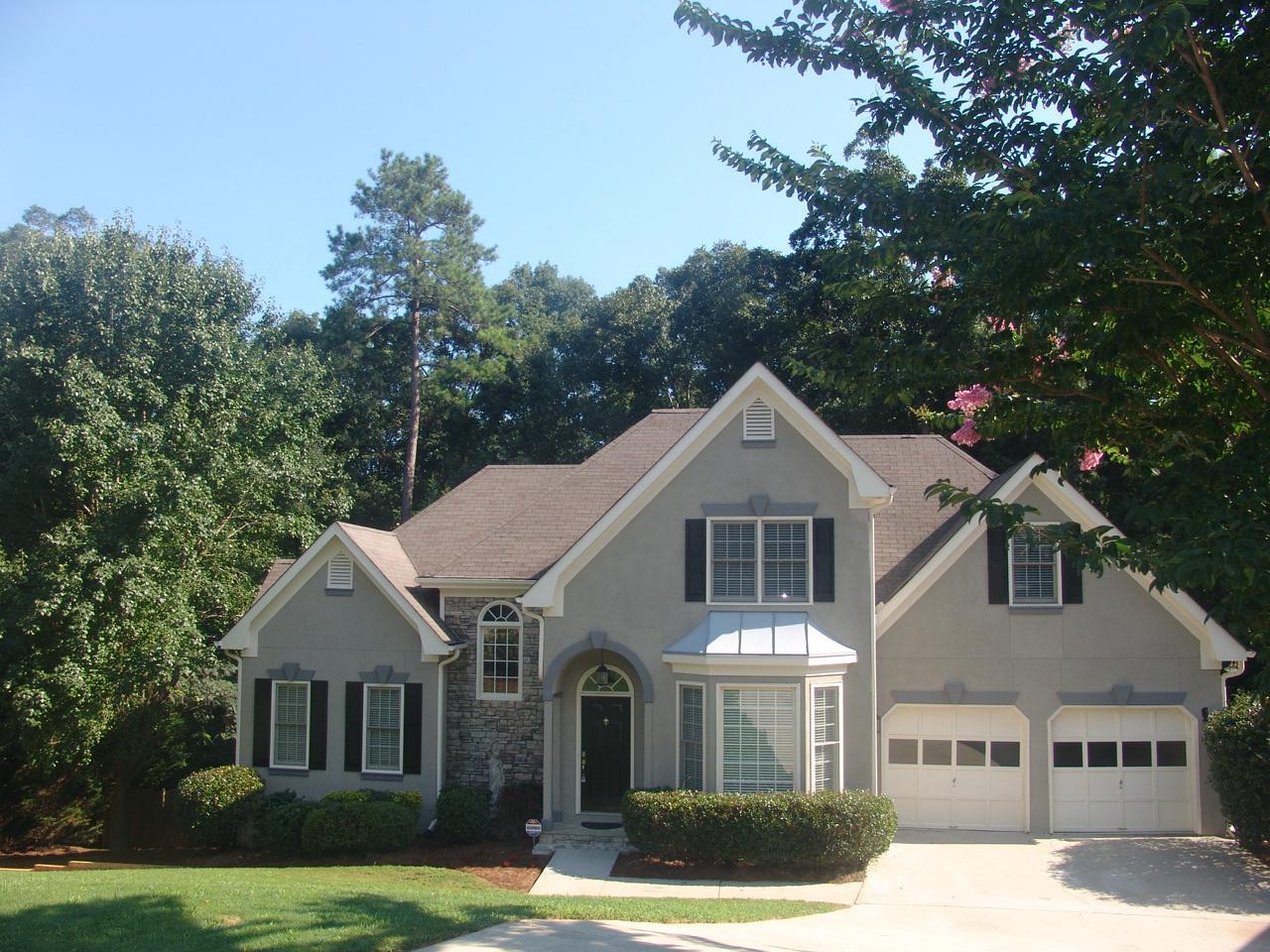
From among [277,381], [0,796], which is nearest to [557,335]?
[277,381]

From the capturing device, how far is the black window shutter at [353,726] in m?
19.2

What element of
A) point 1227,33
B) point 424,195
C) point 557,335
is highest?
point 424,195

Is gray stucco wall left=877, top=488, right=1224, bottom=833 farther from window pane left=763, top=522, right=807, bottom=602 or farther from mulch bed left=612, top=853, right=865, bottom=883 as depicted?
mulch bed left=612, top=853, right=865, bottom=883

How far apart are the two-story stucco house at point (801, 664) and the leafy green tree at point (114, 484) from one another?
3.48 meters

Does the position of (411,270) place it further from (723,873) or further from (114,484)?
(723,873)

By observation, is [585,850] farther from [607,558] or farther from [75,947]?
[75,947]

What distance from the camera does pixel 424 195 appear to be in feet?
141

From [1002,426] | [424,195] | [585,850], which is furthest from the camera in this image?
[424,195]

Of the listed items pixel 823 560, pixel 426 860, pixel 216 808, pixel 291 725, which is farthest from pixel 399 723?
pixel 823 560

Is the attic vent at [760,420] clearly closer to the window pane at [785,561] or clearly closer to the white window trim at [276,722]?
the window pane at [785,561]

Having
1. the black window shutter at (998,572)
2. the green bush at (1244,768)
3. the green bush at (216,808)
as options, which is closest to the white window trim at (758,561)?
the black window shutter at (998,572)

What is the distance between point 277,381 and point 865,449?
48.1 ft

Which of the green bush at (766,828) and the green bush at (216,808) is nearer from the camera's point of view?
the green bush at (766,828)

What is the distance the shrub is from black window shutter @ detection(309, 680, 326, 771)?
338 cm
